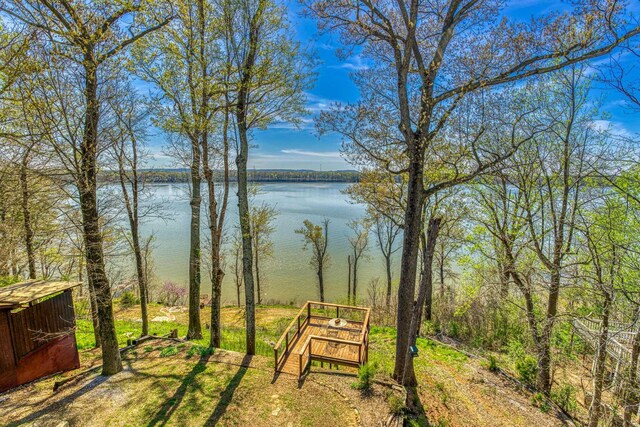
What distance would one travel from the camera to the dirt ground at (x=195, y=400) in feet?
15.8

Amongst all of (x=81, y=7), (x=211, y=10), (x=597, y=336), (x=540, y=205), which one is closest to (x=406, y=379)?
(x=597, y=336)

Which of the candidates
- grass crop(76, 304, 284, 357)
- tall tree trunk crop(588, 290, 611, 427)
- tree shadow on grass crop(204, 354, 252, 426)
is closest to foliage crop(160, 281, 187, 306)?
grass crop(76, 304, 284, 357)

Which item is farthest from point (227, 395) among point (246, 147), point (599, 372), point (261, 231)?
point (261, 231)

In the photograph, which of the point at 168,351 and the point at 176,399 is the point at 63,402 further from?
the point at 168,351

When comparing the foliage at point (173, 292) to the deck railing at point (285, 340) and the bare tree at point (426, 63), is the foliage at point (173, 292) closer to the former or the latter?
the deck railing at point (285, 340)

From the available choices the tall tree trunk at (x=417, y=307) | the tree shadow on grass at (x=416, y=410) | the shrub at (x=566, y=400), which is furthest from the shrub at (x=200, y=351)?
the shrub at (x=566, y=400)

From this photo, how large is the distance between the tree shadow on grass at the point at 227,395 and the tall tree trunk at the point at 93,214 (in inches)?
102

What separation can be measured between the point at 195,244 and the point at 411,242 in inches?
251

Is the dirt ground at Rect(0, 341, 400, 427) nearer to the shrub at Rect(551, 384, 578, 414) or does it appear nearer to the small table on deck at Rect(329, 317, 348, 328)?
the small table on deck at Rect(329, 317, 348, 328)

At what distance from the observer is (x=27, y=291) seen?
6438mm

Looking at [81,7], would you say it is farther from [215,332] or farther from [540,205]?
[540,205]

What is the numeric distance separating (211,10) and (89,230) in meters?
6.16

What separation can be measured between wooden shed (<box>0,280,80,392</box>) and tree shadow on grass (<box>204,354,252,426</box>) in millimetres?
3624

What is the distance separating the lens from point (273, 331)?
13.4m
